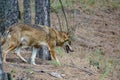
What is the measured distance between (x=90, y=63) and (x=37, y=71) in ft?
9.91

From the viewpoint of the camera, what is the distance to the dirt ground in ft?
36.1

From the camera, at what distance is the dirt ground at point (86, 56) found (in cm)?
1099

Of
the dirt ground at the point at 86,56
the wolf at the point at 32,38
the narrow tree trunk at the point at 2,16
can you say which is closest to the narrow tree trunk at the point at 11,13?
the narrow tree trunk at the point at 2,16

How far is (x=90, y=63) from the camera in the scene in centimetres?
1355

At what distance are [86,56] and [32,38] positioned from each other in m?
4.04

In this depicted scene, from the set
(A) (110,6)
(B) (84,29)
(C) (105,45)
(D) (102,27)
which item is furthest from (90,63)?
(A) (110,6)

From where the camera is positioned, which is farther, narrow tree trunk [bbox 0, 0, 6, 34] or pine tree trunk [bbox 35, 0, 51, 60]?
narrow tree trunk [bbox 0, 0, 6, 34]

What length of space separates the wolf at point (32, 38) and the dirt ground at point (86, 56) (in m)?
0.48

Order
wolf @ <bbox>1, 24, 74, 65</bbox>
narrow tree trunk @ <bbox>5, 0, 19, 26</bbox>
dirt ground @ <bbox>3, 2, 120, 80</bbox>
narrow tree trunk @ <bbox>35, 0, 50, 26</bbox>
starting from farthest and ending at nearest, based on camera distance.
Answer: narrow tree trunk @ <bbox>5, 0, 19, 26</bbox> → narrow tree trunk @ <bbox>35, 0, 50, 26</bbox> → wolf @ <bbox>1, 24, 74, 65</bbox> → dirt ground @ <bbox>3, 2, 120, 80</bbox>

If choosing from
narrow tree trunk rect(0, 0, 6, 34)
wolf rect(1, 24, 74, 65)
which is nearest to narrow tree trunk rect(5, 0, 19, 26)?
narrow tree trunk rect(0, 0, 6, 34)

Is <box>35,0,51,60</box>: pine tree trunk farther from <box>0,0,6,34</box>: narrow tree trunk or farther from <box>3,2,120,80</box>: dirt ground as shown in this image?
<box>0,0,6,34</box>: narrow tree trunk

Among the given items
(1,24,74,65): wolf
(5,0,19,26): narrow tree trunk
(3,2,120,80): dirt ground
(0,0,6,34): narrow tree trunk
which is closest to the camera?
(3,2,120,80): dirt ground

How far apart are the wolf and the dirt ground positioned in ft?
1.57

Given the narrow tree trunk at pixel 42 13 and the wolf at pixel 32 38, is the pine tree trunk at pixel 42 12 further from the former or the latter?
the wolf at pixel 32 38
